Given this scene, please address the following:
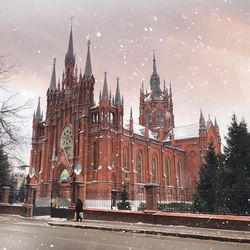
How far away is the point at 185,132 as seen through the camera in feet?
186

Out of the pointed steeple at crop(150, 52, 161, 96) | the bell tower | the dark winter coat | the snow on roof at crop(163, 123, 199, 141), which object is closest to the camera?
the dark winter coat

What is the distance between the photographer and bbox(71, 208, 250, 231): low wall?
11359 mm

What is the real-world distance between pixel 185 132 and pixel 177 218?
147 feet

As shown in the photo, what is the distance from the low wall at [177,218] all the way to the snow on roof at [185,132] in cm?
3928

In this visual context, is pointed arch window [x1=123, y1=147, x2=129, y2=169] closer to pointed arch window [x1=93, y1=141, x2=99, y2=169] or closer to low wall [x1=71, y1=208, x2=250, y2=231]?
pointed arch window [x1=93, y1=141, x2=99, y2=169]

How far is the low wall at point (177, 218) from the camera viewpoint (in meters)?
11.4

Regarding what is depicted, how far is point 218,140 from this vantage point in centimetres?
5788

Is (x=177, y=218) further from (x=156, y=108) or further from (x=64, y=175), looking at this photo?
(x=156, y=108)

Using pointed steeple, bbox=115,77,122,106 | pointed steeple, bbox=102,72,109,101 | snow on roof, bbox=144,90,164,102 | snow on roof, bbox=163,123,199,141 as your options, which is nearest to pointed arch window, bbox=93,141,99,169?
pointed steeple, bbox=102,72,109,101

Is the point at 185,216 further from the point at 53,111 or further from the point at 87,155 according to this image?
the point at 53,111

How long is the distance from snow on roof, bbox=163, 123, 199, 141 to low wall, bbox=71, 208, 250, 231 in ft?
129

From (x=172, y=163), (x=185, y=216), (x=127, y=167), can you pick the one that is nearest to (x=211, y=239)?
(x=185, y=216)

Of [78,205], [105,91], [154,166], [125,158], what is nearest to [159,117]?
[154,166]

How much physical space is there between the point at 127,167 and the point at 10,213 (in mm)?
18265
